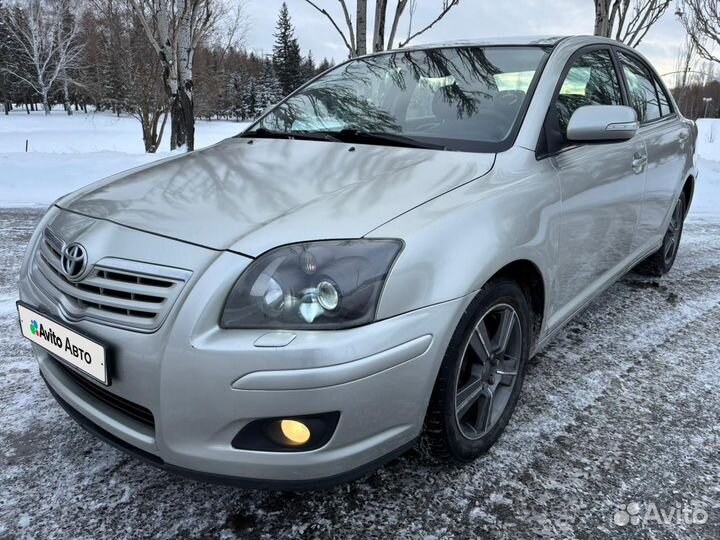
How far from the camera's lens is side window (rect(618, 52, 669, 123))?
321 cm

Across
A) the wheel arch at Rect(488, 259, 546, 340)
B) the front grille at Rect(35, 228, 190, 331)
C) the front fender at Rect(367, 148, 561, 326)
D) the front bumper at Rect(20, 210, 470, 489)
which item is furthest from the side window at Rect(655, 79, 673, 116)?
the front grille at Rect(35, 228, 190, 331)

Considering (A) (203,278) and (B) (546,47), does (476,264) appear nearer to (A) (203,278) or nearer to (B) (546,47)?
(A) (203,278)

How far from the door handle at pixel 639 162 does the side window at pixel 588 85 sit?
1.07 feet

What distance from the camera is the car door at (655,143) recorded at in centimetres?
316

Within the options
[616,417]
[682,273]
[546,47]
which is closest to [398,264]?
[616,417]

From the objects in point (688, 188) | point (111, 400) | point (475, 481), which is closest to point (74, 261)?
point (111, 400)

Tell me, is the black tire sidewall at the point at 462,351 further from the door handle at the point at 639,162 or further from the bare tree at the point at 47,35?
the bare tree at the point at 47,35

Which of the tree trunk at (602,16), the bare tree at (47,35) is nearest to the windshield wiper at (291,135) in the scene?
the tree trunk at (602,16)

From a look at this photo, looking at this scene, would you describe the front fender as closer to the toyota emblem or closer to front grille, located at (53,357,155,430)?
front grille, located at (53,357,155,430)

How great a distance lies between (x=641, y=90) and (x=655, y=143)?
428mm

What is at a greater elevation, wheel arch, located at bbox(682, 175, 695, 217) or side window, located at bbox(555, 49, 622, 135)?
side window, located at bbox(555, 49, 622, 135)

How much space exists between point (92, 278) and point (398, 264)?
→ 902 mm

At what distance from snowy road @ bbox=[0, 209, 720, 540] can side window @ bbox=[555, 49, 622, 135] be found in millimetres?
1248

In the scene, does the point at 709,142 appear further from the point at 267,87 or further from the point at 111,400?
the point at 267,87
